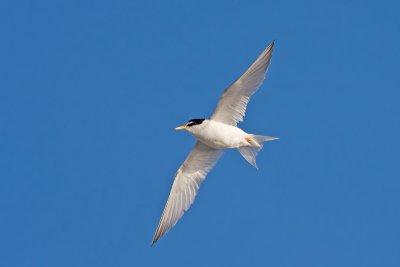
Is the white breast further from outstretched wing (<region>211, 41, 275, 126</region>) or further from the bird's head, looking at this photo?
outstretched wing (<region>211, 41, 275, 126</region>)

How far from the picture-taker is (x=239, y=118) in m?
16.4

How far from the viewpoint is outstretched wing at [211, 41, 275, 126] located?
51.2 feet

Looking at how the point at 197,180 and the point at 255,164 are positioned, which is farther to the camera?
the point at 197,180

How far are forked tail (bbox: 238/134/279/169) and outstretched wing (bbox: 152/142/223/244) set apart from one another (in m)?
1.15

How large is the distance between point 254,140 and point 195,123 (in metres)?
1.31

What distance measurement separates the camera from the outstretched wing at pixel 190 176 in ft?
56.0

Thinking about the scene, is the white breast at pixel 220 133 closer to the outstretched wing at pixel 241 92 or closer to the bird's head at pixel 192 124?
the bird's head at pixel 192 124

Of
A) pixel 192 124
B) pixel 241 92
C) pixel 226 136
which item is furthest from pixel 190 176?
pixel 241 92

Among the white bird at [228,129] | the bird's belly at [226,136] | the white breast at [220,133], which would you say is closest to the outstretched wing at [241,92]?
the white bird at [228,129]

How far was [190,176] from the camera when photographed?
17.7m

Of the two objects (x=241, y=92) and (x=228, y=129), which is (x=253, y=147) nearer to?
(x=228, y=129)

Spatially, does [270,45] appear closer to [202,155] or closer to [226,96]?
[226,96]

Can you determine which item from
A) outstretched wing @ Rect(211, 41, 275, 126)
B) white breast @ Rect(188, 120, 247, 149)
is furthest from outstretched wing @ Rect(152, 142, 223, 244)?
outstretched wing @ Rect(211, 41, 275, 126)

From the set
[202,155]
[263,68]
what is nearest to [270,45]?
[263,68]
